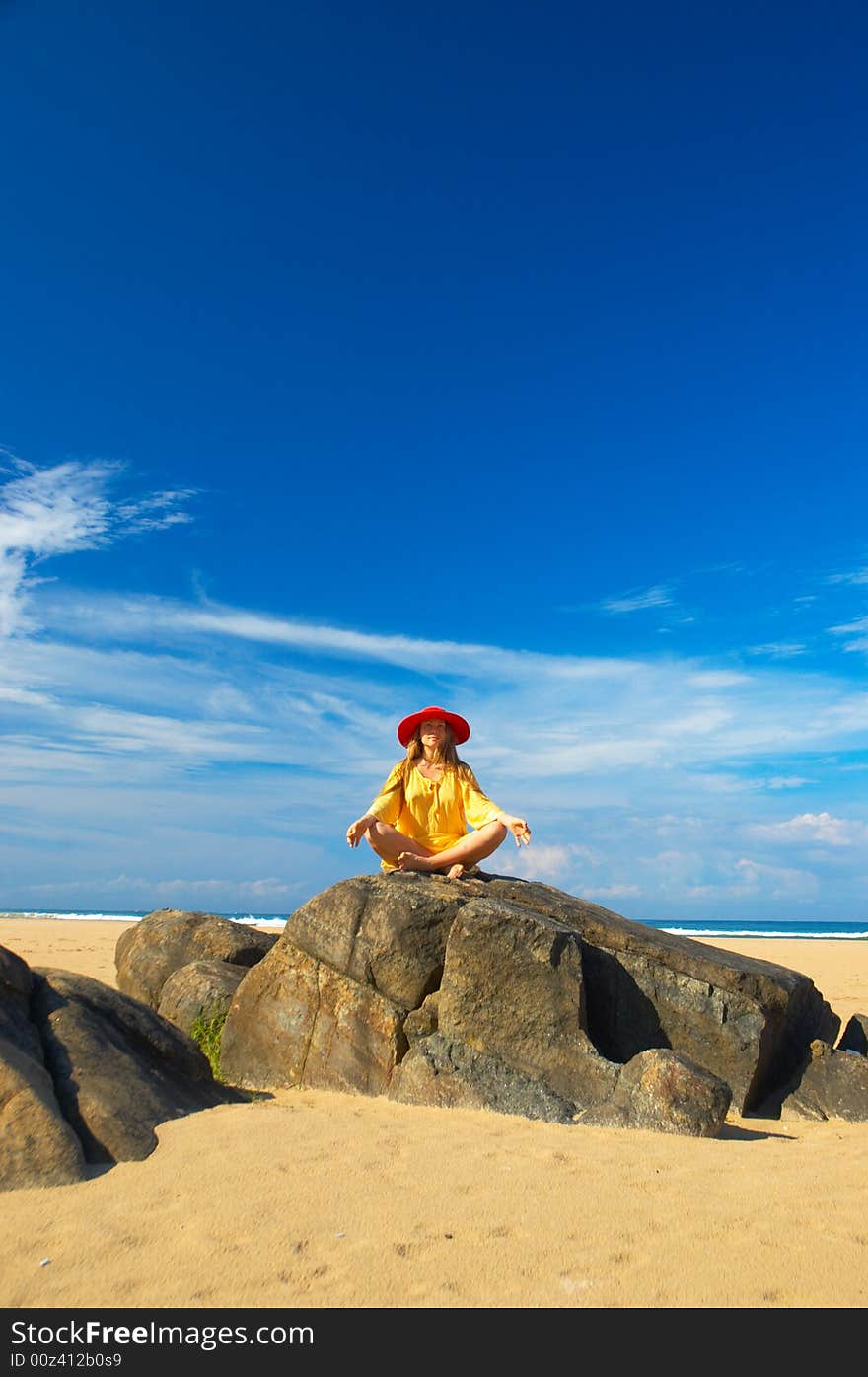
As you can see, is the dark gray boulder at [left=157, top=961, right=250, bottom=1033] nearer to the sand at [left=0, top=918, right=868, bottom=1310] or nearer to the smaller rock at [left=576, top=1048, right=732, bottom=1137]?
the sand at [left=0, top=918, right=868, bottom=1310]

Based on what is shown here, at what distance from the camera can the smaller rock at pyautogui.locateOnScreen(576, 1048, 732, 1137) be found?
23.1 feet

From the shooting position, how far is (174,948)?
11414 millimetres

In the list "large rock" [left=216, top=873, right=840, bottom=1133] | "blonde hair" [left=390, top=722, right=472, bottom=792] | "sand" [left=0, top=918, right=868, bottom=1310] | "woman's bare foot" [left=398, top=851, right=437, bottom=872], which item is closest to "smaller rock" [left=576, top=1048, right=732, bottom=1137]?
"large rock" [left=216, top=873, right=840, bottom=1133]

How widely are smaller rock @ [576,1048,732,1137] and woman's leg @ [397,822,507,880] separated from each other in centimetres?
267

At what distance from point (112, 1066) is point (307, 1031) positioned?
2.27 meters

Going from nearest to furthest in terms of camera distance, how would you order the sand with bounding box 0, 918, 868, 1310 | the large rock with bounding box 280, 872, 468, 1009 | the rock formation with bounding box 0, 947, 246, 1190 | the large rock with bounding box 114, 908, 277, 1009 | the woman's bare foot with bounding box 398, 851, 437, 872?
the sand with bounding box 0, 918, 868, 1310 → the rock formation with bounding box 0, 947, 246, 1190 → the large rock with bounding box 280, 872, 468, 1009 → the woman's bare foot with bounding box 398, 851, 437, 872 → the large rock with bounding box 114, 908, 277, 1009

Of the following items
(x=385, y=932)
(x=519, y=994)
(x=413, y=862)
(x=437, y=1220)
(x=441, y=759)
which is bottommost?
(x=437, y=1220)

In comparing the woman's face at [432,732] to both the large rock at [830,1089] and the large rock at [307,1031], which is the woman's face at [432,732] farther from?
the large rock at [830,1089]

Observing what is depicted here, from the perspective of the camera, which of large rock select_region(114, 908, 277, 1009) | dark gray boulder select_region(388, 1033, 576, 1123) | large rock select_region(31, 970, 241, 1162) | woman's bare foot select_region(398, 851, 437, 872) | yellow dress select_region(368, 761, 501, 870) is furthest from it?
large rock select_region(114, 908, 277, 1009)

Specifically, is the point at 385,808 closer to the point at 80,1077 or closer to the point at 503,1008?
the point at 503,1008

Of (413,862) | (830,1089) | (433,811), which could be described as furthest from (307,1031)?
(830,1089)

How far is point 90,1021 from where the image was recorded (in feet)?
22.5
